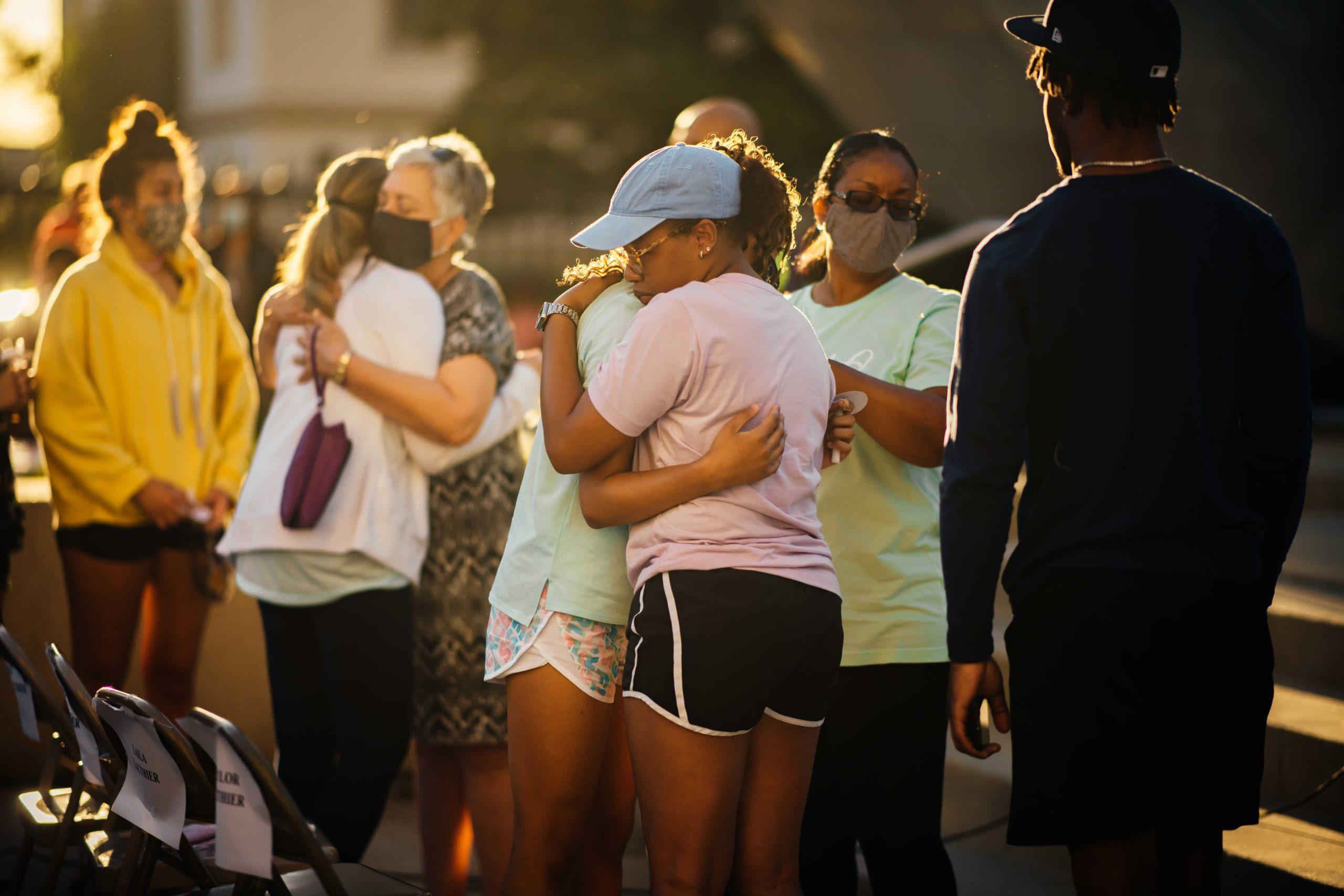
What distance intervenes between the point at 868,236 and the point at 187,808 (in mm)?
1804

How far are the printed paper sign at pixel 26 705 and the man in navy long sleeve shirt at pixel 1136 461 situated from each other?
202 cm

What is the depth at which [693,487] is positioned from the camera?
2234mm

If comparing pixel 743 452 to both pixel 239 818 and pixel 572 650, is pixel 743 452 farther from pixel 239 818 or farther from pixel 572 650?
pixel 239 818

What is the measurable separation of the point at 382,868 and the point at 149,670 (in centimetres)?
99

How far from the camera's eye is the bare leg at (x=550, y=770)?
2.42m

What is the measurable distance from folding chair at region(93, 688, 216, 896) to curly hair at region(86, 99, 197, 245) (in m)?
2.21

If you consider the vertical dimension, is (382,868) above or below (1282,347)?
below

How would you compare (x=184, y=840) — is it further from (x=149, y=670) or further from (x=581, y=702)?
(x=149, y=670)

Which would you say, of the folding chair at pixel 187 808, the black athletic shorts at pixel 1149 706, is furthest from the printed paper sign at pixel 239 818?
the black athletic shorts at pixel 1149 706

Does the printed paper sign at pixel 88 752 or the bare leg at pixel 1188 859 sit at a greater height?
the bare leg at pixel 1188 859

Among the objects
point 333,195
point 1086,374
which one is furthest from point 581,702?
point 333,195

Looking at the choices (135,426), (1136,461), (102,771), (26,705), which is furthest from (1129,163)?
(135,426)

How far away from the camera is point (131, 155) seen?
4156mm

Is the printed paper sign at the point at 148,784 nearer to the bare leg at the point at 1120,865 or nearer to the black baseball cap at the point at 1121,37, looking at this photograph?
the bare leg at the point at 1120,865
